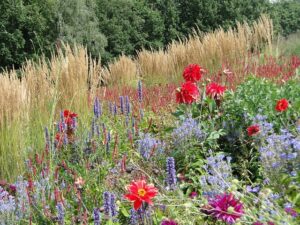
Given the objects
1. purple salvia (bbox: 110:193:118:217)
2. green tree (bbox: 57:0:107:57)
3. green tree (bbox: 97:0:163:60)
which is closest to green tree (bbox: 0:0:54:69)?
green tree (bbox: 57:0:107:57)

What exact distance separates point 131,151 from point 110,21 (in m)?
32.0

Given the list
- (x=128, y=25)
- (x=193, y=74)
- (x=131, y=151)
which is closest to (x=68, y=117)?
(x=131, y=151)

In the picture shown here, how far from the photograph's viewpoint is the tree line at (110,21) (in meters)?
27.8

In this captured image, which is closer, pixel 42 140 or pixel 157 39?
pixel 42 140

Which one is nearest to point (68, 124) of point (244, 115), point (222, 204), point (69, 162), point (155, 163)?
point (69, 162)

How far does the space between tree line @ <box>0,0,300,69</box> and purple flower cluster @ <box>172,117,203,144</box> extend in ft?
77.6

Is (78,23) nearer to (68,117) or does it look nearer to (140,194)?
(68,117)

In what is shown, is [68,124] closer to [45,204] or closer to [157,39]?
[45,204]

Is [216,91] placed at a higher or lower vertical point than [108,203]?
higher

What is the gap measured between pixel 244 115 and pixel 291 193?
1.50m

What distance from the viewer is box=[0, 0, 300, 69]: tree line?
27766 millimetres

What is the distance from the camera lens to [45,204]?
2.87m

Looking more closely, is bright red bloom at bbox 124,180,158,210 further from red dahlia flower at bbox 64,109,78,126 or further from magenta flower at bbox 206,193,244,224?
red dahlia flower at bbox 64,109,78,126

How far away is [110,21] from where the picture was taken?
3497cm
